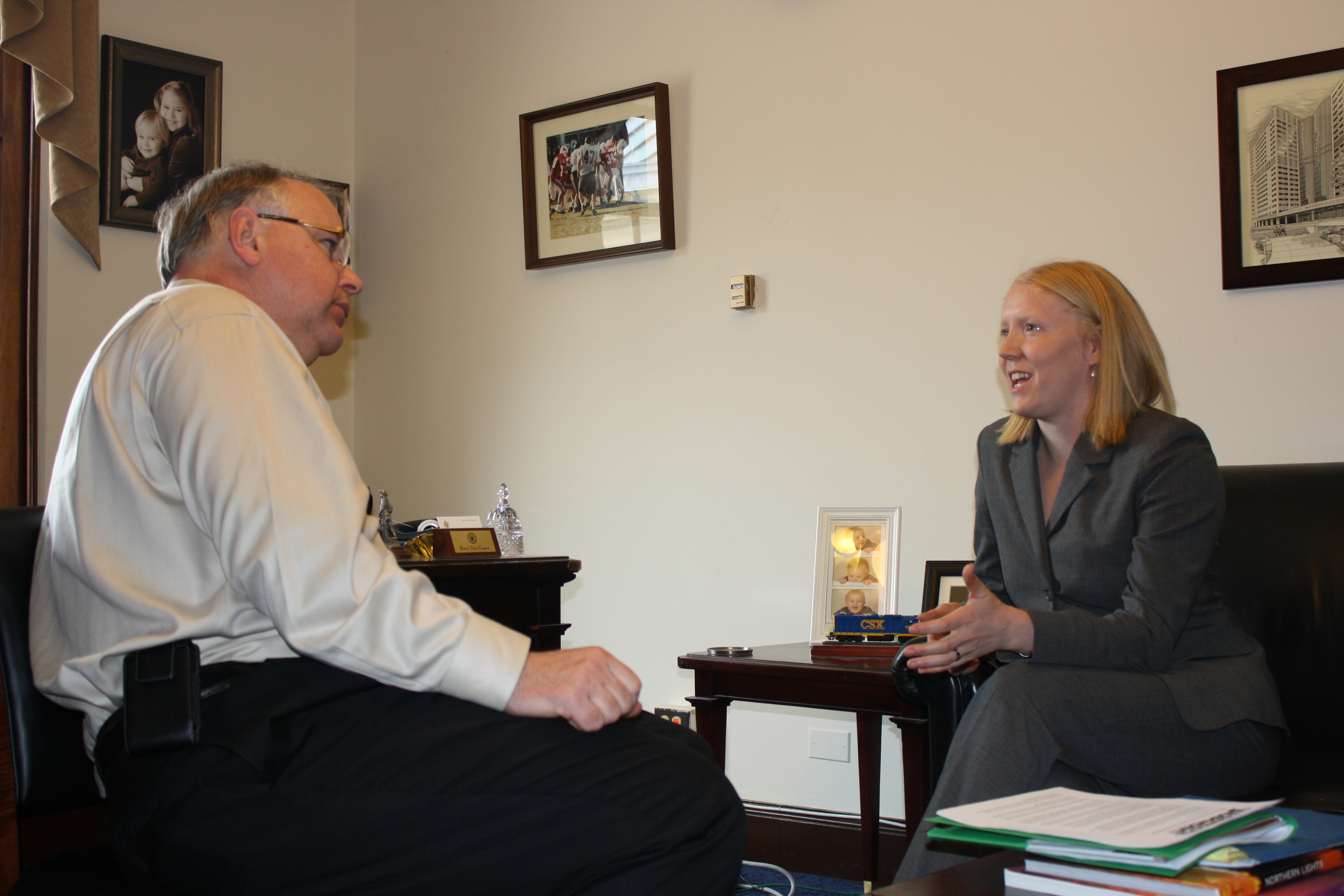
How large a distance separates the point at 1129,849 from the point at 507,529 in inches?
77.3

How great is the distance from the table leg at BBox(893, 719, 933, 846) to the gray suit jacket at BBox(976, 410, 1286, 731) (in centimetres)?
39

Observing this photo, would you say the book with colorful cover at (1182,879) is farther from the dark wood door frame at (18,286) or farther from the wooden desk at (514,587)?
the dark wood door frame at (18,286)

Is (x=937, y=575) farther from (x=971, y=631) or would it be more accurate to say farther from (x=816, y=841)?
(x=971, y=631)

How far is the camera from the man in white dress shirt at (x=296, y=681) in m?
1.18

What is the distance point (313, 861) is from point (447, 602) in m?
0.31

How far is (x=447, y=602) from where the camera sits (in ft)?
4.21

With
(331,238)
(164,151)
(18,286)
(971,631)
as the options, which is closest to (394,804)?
(331,238)

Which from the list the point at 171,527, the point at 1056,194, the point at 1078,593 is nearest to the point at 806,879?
the point at 1078,593

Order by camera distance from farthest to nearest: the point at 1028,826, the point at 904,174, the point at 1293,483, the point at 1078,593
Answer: the point at 904,174 < the point at 1293,483 < the point at 1078,593 < the point at 1028,826

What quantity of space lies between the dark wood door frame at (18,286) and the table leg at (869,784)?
262cm

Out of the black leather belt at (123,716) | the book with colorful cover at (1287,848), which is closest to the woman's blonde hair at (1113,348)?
the book with colorful cover at (1287,848)

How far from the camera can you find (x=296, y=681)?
49.6 inches

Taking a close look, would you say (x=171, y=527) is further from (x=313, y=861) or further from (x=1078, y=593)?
(x=1078, y=593)

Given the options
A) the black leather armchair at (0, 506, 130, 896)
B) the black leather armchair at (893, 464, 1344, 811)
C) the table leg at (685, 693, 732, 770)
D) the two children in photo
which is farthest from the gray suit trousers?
the two children in photo
